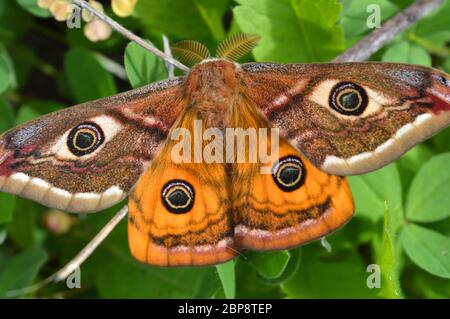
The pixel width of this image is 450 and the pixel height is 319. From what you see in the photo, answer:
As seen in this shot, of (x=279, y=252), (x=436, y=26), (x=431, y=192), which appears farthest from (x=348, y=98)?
(x=436, y=26)

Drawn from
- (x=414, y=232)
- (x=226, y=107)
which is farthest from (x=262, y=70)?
(x=414, y=232)

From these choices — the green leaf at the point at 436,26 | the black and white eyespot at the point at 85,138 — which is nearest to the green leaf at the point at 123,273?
the black and white eyespot at the point at 85,138

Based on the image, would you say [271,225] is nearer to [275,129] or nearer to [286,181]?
[286,181]

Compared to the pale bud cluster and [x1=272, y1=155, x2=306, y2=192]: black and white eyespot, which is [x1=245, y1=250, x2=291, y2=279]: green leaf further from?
the pale bud cluster

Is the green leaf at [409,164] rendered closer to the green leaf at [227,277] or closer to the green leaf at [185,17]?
the green leaf at [227,277]

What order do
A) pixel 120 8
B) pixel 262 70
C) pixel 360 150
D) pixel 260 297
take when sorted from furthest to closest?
pixel 260 297 → pixel 120 8 → pixel 262 70 → pixel 360 150

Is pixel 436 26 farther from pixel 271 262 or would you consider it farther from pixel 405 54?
pixel 271 262

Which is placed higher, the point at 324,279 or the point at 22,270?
the point at 22,270
